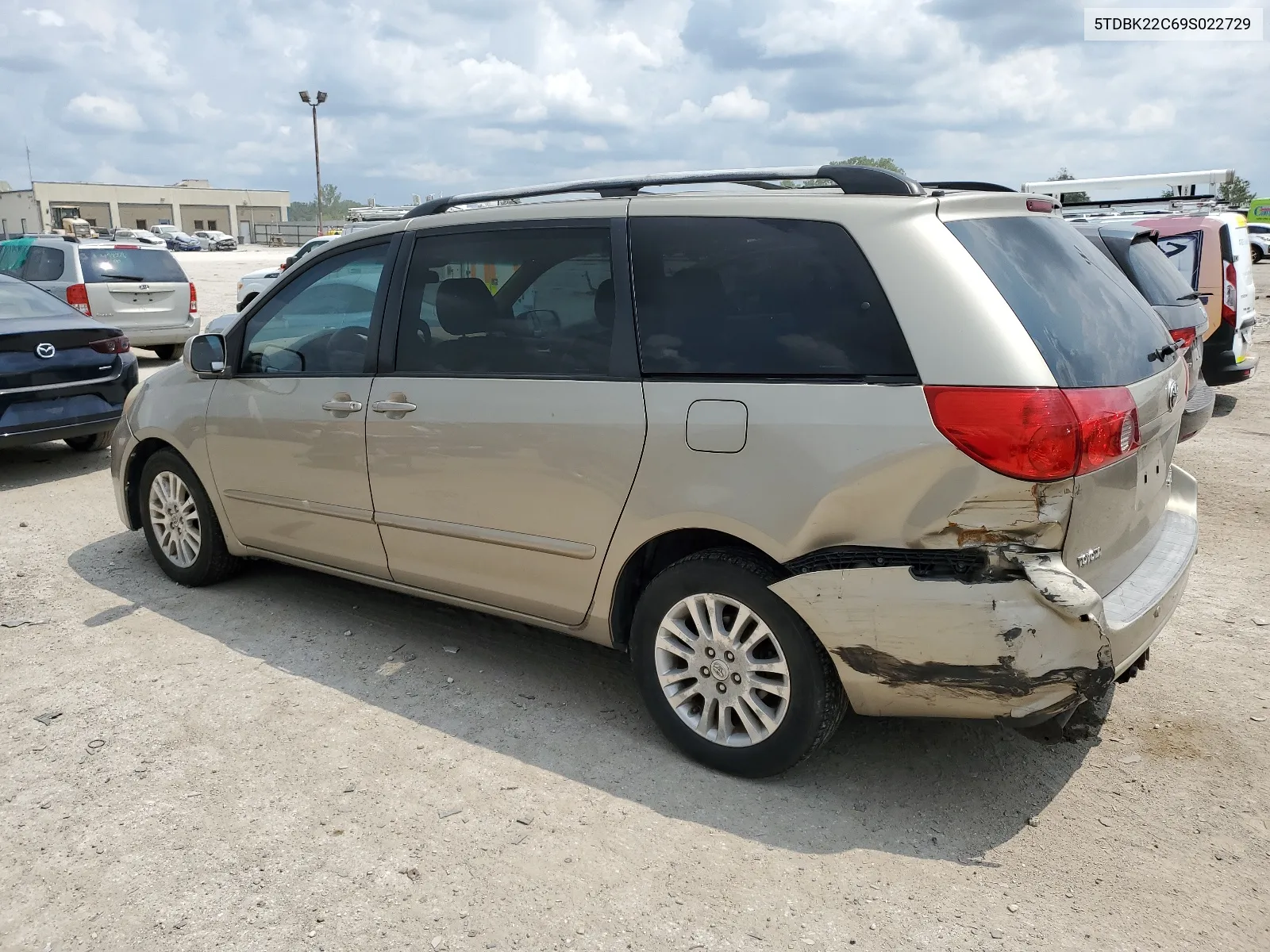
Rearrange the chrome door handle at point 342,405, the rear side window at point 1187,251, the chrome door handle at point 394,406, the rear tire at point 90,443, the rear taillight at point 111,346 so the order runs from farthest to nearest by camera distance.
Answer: the rear side window at point 1187,251, the rear tire at point 90,443, the rear taillight at point 111,346, the chrome door handle at point 342,405, the chrome door handle at point 394,406

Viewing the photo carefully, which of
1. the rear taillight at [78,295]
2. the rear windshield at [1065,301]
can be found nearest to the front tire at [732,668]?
the rear windshield at [1065,301]

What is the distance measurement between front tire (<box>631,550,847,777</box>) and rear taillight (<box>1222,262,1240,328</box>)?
291 inches

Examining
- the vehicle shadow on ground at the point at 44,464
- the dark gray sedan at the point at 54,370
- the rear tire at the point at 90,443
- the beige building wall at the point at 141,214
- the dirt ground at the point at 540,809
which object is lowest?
the dirt ground at the point at 540,809

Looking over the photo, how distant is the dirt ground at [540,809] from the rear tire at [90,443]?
4.54m

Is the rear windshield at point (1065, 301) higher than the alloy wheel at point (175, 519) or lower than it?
higher

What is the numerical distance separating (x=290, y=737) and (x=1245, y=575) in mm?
4655

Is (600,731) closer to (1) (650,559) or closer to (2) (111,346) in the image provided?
(1) (650,559)

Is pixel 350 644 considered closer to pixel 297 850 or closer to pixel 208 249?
pixel 297 850

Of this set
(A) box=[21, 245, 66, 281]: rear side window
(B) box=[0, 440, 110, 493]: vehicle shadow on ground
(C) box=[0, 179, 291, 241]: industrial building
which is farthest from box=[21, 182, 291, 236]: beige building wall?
(B) box=[0, 440, 110, 493]: vehicle shadow on ground

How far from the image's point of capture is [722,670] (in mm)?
3352

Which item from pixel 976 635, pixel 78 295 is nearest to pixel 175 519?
pixel 976 635

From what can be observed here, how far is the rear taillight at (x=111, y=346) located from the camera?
7930 millimetres

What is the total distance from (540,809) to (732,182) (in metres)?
2.19

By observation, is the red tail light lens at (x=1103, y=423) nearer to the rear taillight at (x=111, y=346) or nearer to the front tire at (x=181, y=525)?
the front tire at (x=181, y=525)
